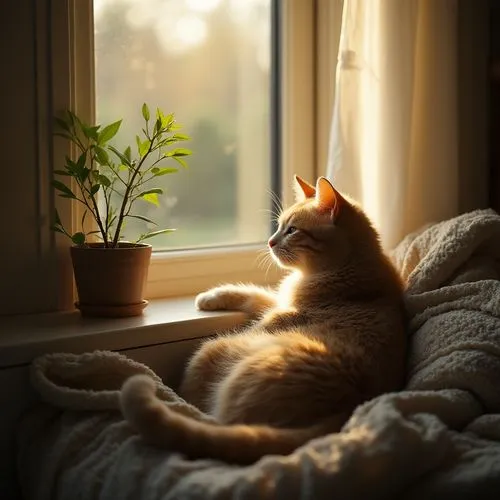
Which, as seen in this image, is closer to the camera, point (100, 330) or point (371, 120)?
point (100, 330)

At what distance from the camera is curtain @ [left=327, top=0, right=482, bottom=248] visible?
1.77 meters

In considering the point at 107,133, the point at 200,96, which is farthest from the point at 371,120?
the point at 107,133

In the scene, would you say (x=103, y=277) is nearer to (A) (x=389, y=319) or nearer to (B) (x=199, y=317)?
(B) (x=199, y=317)

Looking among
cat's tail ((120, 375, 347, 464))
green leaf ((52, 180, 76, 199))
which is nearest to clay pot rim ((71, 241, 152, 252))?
green leaf ((52, 180, 76, 199))

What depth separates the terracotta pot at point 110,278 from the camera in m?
1.44

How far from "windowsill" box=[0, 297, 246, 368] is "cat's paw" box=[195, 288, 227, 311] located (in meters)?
0.02

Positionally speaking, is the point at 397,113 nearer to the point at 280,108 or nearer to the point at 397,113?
the point at 397,113

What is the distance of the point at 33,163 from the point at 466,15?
1.29m

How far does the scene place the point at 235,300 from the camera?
165 centimetres

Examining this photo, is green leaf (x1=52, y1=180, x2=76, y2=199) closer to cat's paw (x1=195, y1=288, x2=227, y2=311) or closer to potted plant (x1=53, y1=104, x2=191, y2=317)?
potted plant (x1=53, y1=104, x2=191, y2=317)

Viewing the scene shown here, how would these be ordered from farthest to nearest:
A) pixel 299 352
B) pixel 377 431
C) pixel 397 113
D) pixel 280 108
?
pixel 280 108 → pixel 397 113 → pixel 299 352 → pixel 377 431

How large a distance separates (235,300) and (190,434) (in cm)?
67

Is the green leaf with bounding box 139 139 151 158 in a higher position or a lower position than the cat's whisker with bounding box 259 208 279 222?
higher

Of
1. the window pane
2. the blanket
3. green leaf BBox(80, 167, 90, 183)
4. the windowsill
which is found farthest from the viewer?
the window pane
